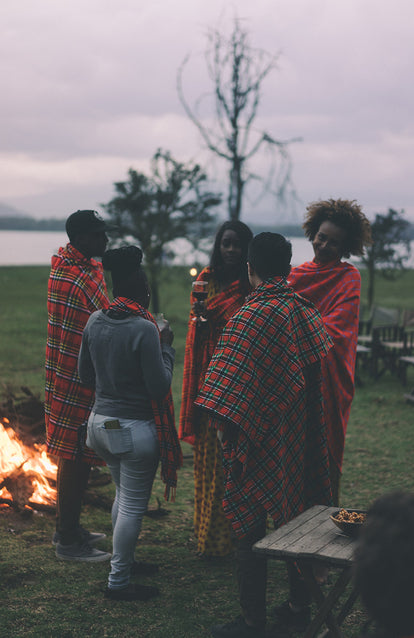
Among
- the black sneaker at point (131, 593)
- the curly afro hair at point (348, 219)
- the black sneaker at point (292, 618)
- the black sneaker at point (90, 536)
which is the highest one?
the curly afro hair at point (348, 219)

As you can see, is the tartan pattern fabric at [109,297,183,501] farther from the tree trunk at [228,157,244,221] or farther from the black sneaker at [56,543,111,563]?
the tree trunk at [228,157,244,221]

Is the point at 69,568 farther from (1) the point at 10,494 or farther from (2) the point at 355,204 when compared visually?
(2) the point at 355,204

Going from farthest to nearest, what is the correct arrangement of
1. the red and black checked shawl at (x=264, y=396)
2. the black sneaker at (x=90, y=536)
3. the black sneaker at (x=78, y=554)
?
the black sneaker at (x=90, y=536) < the black sneaker at (x=78, y=554) < the red and black checked shawl at (x=264, y=396)

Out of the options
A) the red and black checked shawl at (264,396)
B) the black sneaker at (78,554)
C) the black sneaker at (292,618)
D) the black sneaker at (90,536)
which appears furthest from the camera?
the black sneaker at (90,536)

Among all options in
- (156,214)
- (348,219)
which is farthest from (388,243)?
(348,219)

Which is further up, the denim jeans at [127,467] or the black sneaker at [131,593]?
the denim jeans at [127,467]

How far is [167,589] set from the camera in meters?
3.92

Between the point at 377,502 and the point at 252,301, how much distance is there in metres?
1.74

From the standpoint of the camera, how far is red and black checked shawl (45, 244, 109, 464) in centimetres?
423

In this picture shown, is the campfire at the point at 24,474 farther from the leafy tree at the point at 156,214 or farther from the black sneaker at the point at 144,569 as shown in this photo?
the leafy tree at the point at 156,214

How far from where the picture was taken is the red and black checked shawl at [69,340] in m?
4.23

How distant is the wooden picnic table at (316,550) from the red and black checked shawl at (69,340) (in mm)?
1840

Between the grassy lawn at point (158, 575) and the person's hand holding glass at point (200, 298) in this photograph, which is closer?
the grassy lawn at point (158, 575)

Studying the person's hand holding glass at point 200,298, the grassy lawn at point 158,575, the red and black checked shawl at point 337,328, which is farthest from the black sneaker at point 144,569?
the person's hand holding glass at point 200,298
